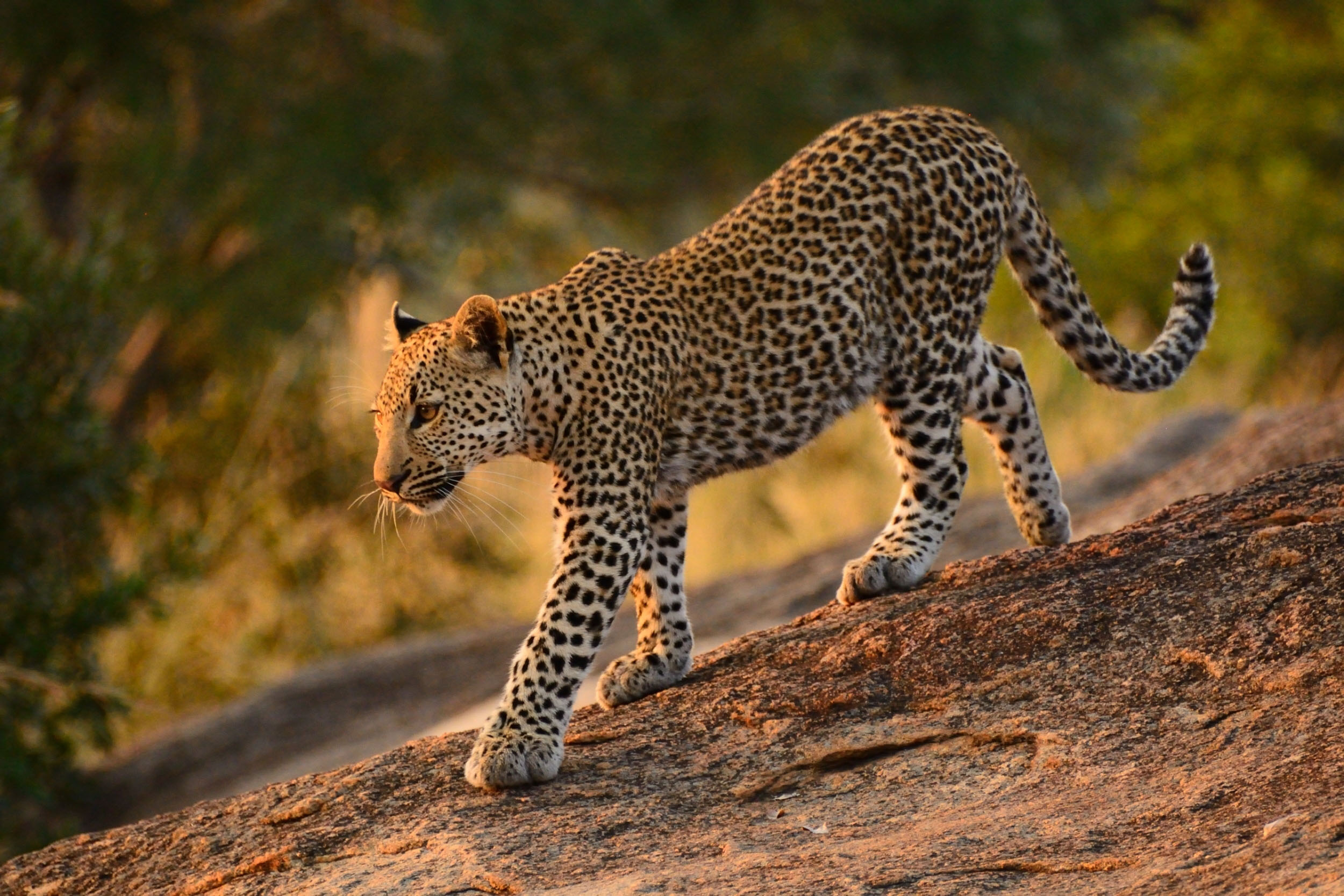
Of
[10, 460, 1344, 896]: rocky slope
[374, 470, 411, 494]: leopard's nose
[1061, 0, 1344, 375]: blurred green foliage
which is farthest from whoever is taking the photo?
[1061, 0, 1344, 375]: blurred green foliage

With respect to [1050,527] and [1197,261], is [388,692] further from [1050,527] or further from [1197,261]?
[1197,261]

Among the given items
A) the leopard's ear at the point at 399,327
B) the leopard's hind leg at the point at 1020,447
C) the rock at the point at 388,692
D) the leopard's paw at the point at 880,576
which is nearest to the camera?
the leopard's ear at the point at 399,327

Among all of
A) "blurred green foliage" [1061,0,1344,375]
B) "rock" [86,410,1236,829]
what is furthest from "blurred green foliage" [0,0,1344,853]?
"blurred green foliage" [1061,0,1344,375]

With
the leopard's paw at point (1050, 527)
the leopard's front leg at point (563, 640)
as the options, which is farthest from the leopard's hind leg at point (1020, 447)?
the leopard's front leg at point (563, 640)

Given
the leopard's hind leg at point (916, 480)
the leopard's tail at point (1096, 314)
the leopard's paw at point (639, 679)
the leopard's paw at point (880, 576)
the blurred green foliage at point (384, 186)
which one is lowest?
the leopard's paw at point (639, 679)

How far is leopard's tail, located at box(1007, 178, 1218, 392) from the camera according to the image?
25.7 feet

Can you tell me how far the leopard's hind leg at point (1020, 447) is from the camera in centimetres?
779

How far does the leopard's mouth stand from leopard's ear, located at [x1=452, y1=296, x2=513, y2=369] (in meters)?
0.45

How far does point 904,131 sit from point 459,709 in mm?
6009

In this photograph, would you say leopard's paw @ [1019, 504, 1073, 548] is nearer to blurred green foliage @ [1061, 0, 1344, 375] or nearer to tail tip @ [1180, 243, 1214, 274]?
tail tip @ [1180, 243, 1214, 274]

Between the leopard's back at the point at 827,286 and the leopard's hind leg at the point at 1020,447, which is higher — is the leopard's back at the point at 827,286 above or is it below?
above

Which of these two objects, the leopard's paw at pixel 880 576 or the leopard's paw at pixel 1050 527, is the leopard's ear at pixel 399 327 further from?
the leopard's paw at pixel 1050 527

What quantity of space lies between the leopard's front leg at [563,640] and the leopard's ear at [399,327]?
1017mm

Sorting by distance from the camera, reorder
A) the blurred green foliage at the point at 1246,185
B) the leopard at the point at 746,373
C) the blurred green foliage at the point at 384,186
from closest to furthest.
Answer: the leopard at the point at 746,373, the blurred green foliage at the point at 384,186, the blurred green foliage at the point at 1246,185
